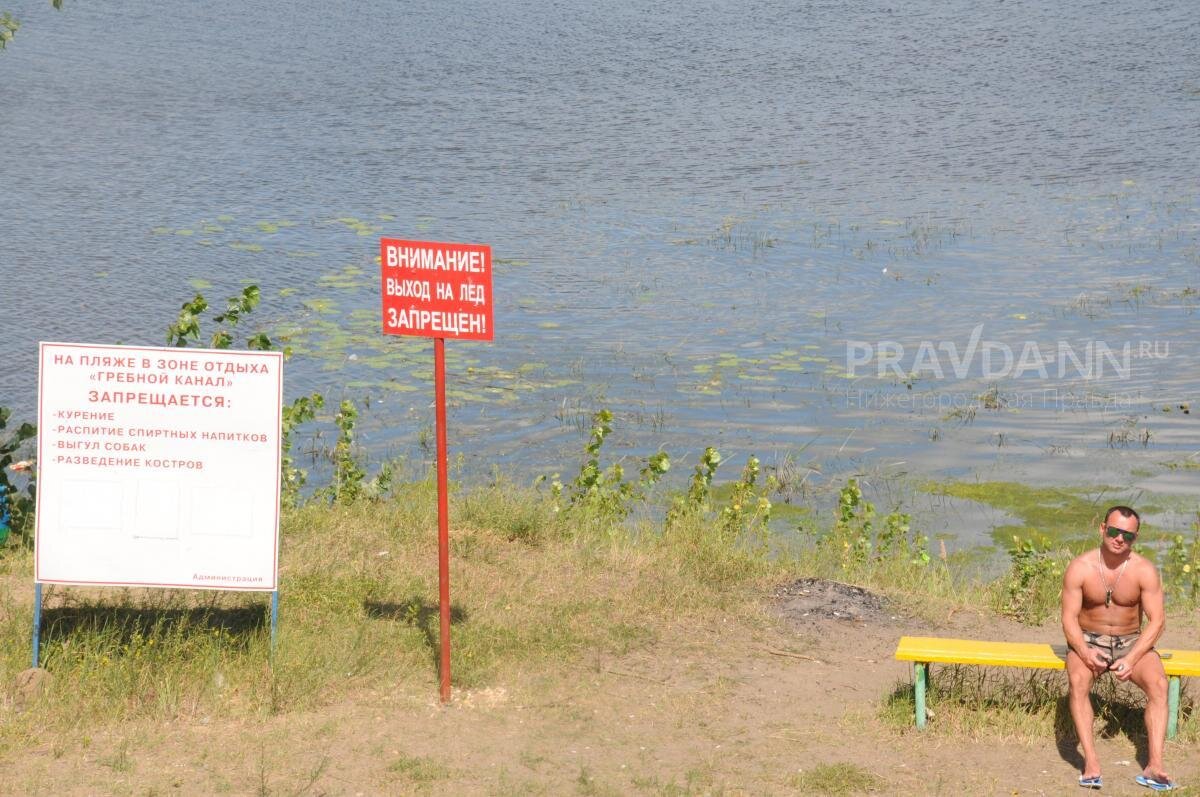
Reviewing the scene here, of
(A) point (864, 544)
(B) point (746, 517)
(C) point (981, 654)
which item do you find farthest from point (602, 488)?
(C) point (981, 654)

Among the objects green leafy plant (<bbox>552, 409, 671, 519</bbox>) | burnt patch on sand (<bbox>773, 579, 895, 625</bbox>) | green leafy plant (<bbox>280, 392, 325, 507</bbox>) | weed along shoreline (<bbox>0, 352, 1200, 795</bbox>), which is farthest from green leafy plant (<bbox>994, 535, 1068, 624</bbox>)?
green leafy plant (<bbox>280, 392, 325, 507</bbox>)

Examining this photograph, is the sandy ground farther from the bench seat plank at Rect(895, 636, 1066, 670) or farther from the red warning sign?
the red warning sign

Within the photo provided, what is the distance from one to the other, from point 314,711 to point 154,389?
6.05 ft

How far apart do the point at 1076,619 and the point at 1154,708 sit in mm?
522

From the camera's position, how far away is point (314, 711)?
24.0 feet

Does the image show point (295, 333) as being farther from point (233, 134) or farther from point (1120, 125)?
point (1120, 125)

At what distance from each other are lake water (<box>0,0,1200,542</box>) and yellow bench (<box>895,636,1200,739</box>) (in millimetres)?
5825

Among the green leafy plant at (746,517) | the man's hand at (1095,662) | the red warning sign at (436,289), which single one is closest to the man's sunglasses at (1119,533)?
the man's hand at (1095,662)

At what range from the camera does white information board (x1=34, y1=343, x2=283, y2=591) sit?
7.61 metres

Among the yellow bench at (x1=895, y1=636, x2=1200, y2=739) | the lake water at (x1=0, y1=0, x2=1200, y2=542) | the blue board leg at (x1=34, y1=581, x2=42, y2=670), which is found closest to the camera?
the yellow bench at (x1=895, y1=636, x2=1200, y2=739)

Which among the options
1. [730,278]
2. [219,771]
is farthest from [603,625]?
[730,278]

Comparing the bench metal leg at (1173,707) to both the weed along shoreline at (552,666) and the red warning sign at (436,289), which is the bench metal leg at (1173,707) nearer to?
the weed along shoreline at (552,666)

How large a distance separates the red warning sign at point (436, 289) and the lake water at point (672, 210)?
6175 millimetres

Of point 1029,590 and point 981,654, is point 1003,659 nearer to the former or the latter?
point 981,654
